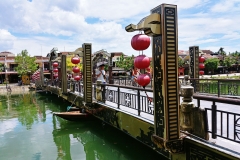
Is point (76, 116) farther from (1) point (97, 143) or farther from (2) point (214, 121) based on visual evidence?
(2) point (214, 121)

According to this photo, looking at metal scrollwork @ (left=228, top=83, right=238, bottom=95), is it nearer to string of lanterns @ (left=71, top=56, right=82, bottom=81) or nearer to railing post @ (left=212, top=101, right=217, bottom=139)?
railing post @ (left=212, top=101, right=217, bottom=139)

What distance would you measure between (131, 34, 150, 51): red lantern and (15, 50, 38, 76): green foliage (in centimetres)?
3780

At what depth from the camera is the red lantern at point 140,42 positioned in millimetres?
4719

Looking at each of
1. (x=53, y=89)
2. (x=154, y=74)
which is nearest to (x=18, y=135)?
(x=154, y=74)

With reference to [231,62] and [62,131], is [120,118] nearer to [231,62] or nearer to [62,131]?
[62,131]

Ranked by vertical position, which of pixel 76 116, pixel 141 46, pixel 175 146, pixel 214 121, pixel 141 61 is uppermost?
pixel 141 46

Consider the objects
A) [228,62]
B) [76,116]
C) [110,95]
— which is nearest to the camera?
[110,95]

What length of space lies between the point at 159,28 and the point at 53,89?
1612cm

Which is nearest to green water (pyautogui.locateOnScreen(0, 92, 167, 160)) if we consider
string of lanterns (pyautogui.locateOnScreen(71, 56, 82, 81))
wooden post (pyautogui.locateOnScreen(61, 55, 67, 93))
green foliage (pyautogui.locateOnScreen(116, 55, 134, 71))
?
string of lanterns (pyautogui.locateOnScreen(71, 56, 82, 81))

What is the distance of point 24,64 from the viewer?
39.4 metres

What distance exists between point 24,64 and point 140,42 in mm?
38527

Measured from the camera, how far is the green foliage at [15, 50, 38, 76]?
39.1m

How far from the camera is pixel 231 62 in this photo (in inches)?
1912

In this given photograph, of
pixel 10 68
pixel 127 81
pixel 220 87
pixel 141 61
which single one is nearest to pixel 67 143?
pixel 141 61
